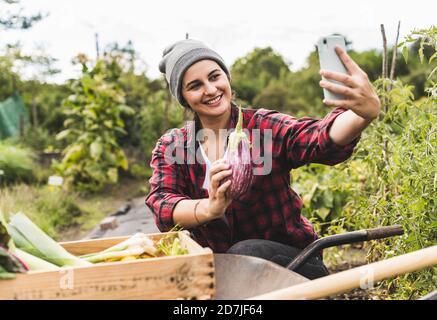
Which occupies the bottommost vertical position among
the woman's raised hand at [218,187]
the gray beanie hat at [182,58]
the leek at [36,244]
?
the leek at [36,244]

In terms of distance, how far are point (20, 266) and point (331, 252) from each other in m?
2.69

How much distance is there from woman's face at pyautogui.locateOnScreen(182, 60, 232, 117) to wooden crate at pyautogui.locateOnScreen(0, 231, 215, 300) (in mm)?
839

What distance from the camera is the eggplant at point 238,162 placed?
62.4 inches

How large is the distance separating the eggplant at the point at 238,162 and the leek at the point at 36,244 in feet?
1.60

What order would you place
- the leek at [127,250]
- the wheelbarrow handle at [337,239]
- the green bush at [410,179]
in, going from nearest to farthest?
the leek at [127,250] < the wheelbarrow handle at [337,239] < the green bush at [410,179]

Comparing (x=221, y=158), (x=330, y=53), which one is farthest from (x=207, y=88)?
(x=330, y=53)

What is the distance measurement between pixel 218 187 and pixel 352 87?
1.61 ft

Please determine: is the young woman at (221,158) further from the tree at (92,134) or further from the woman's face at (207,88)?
the tree at (92,134)

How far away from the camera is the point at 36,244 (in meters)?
1.45

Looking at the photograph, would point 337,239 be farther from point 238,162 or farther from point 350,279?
point 350,279

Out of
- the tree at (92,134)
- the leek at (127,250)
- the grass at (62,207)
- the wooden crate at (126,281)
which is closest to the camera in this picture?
the wooden crate at (126,281)

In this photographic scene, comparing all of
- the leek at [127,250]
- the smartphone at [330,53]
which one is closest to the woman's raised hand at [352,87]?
the smartphone at [330,53]

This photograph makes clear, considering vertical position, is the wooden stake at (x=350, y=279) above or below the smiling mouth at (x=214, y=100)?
below
